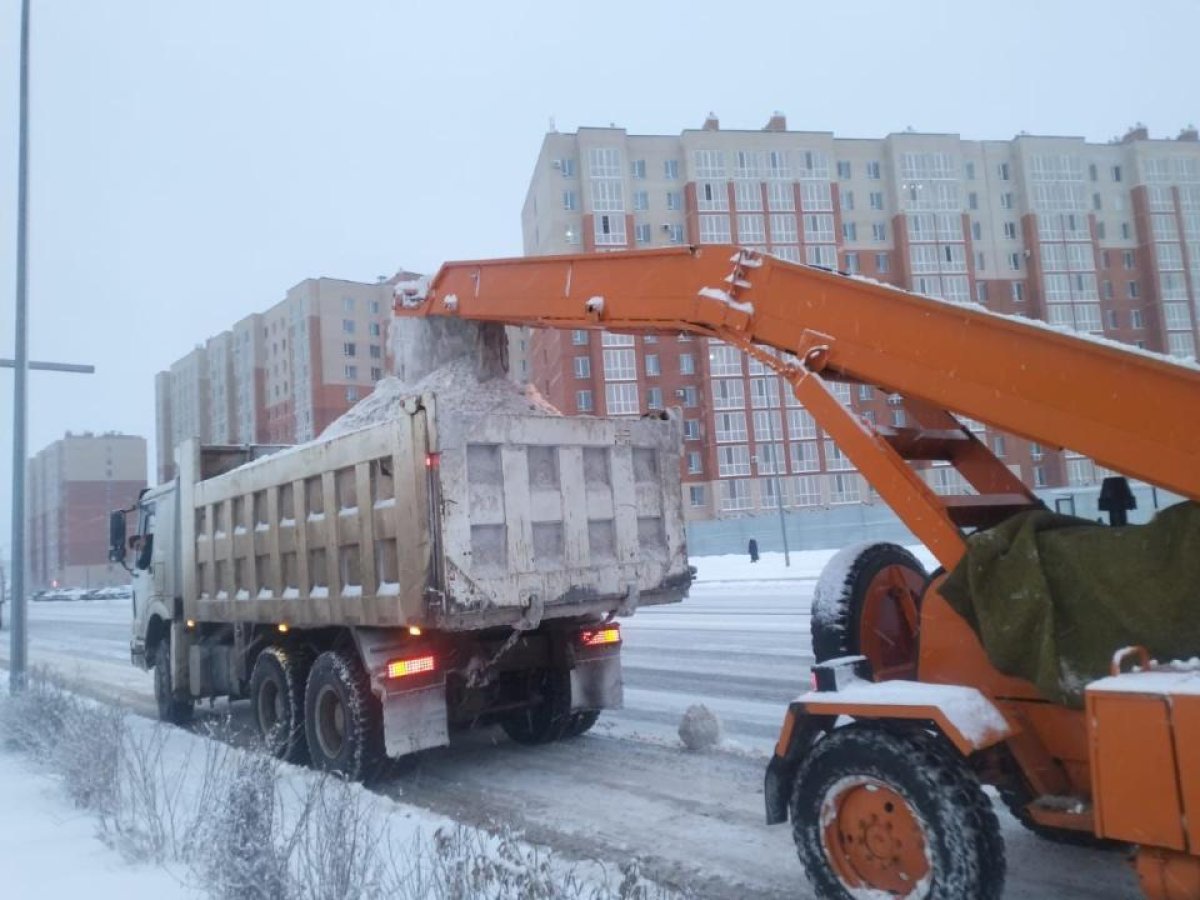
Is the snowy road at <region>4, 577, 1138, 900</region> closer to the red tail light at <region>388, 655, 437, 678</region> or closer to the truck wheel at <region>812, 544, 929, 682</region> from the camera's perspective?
the red tail light at <region>388, 655, 437, 678</region>

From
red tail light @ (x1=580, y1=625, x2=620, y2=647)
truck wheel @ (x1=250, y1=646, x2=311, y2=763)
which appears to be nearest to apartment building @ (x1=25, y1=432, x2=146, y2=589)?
truck wheel @ (x1=250, y1=646, x2=311, y2=763)

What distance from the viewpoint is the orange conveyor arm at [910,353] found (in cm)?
371

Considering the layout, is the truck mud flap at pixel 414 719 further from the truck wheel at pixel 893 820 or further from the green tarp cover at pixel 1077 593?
the green tarp cover at pixel 1077 593

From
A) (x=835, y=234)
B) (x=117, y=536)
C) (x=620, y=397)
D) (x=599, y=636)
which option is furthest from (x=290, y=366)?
(x=599, y=636)

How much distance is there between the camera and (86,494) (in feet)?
271

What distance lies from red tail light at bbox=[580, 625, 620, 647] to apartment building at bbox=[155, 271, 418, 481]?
4913 cm

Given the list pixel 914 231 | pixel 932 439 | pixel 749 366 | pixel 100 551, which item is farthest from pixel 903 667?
pixel 100 551

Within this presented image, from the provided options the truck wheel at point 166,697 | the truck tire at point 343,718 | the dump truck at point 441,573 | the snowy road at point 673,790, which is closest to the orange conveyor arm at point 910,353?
the dump truck at point 441,573

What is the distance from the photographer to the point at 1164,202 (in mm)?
61438

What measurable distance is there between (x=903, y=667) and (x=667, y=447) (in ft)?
11.8

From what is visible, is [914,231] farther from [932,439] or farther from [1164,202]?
[932,439]

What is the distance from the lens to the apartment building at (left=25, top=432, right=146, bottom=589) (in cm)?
8244

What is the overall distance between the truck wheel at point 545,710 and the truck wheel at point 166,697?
169 inches

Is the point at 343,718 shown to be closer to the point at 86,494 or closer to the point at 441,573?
the point at 441,573
